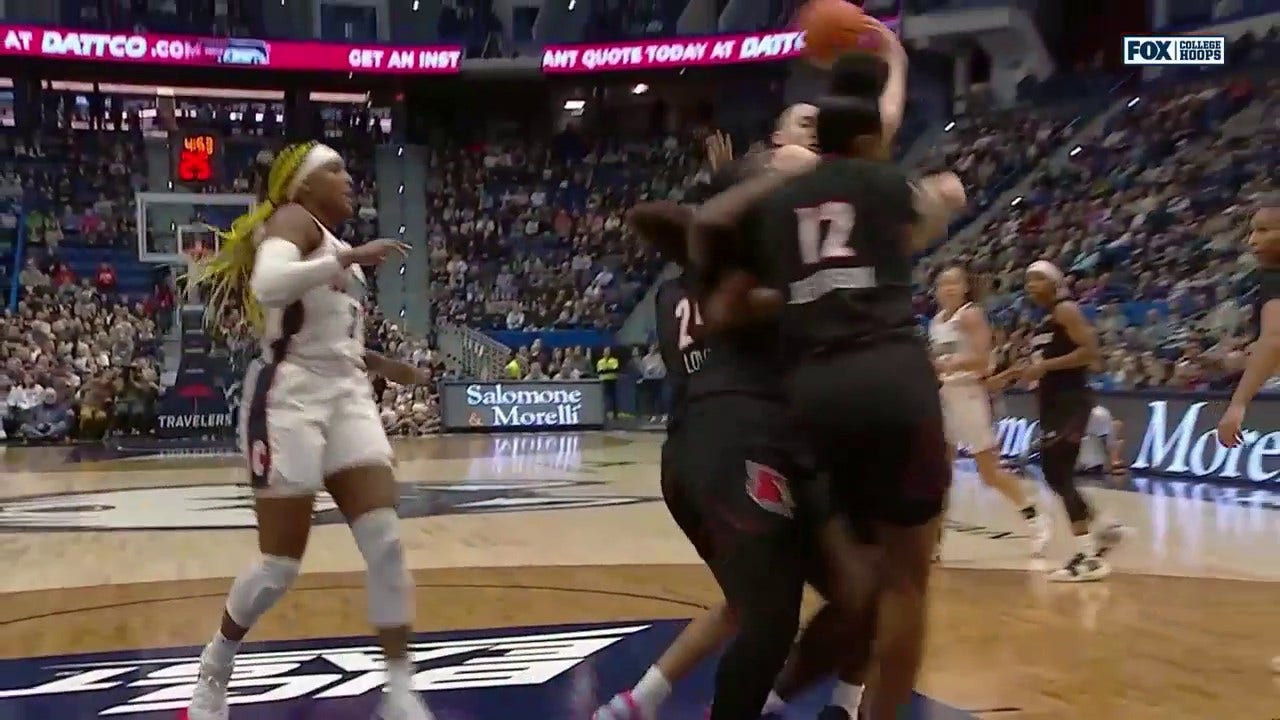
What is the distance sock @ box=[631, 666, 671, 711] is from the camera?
387 centimetres

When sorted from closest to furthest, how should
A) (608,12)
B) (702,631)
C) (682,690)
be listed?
(702,631)
(682,690)
(608,12)

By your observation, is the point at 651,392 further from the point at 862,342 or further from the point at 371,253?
the point at 862,342

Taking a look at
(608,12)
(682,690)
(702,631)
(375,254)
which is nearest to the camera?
(702,631)

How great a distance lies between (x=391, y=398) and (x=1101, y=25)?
15.8 metres

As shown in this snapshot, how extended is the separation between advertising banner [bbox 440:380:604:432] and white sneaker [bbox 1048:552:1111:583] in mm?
15374

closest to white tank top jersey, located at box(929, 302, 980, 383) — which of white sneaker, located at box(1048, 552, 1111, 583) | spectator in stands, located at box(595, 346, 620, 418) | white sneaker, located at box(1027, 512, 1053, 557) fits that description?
white sneaker, located at box(1027, 512, 1053, 557)

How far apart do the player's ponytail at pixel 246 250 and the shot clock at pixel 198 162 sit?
21.2m

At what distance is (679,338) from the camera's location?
3.87 m

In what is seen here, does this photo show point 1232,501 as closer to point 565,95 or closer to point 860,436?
point 860,436

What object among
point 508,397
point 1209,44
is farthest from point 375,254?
point 1209,44

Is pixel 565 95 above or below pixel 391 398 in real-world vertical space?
above

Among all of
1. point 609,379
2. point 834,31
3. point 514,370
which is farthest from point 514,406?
point 834,31

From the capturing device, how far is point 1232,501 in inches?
419

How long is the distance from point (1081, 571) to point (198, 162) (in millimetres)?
21127
